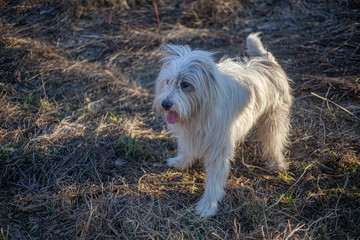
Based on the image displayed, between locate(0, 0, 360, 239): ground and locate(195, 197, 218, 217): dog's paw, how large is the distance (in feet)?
0.30

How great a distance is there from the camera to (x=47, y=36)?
5523 millimetres

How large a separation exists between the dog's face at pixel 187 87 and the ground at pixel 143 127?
45.0 inches

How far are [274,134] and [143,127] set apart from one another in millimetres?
2099

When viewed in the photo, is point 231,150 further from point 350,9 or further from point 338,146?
point 350,9

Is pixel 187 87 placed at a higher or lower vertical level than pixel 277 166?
higher

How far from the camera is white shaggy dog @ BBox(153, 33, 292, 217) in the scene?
2.47 meters

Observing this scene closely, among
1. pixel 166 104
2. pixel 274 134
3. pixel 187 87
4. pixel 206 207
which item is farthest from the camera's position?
pixel 274 134

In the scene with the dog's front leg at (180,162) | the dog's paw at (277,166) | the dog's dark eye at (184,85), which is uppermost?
the dog's dark eye at (184,85)

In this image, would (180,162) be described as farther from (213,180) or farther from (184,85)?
(184,85)

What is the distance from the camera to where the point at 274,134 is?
11.0 feet

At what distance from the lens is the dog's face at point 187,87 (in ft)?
7.98

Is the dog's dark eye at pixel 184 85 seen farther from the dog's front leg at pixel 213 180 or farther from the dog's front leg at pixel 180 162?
the dog's front leg at pixel 180 162

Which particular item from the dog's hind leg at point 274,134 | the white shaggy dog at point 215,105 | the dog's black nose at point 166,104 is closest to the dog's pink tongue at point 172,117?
the white shaggy dog at point 215,105

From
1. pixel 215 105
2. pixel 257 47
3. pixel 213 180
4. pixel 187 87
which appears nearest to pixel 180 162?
pixel 213 180
